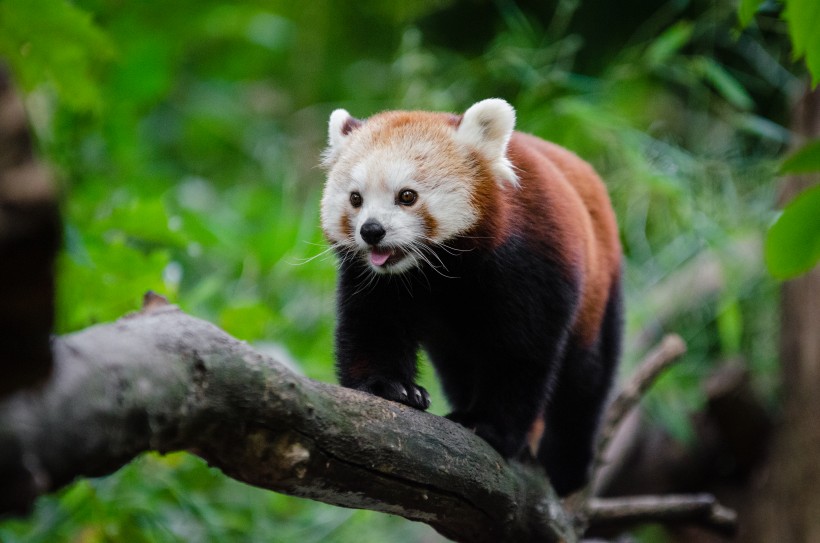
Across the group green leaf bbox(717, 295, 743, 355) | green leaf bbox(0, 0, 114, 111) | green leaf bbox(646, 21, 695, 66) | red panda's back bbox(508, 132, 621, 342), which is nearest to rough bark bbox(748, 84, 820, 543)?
green leaf bbox(717, 295, 743, 355)

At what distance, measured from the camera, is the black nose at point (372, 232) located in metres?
1.89

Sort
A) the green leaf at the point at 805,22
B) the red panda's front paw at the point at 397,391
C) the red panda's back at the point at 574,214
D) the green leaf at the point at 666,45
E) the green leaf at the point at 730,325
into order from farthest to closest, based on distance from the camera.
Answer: the green leaf at the point at 730,325
the green leaf at the point at 666,45
the red panda's back at the point at 574,214
the red panda's front paw at the point at 397,391
the green leaf at the point at 805,22

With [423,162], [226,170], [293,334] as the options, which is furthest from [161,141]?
[423,162]

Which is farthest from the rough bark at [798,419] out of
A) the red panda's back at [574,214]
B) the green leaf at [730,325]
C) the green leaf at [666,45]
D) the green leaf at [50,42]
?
the green leaf at [50,42]

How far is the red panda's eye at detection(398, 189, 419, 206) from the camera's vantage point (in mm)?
1974

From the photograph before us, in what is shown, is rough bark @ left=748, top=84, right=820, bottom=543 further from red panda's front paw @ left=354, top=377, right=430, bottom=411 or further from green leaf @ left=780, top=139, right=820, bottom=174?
green leaf @ left=780, top=139, right=820, bottom=174

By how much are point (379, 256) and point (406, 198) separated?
16 centimetres

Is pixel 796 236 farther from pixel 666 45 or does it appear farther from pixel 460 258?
pixel 666 45

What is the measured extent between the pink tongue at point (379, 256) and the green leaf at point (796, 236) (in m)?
1.06

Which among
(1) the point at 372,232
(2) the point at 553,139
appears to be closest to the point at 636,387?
(1) the point at 372,232

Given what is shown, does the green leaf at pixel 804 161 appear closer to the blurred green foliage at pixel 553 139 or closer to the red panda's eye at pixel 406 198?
the red panda's eye at pixel 406 198

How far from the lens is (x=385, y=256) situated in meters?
1.91

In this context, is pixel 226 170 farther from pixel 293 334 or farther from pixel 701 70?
pixel 701 70

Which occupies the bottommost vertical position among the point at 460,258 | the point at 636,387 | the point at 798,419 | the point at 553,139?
the point at 798,419
